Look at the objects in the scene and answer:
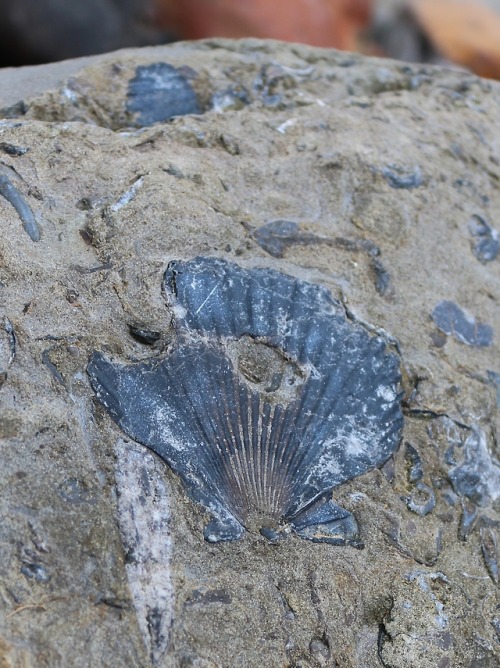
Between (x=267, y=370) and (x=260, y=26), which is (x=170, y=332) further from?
(x=260, y=26)

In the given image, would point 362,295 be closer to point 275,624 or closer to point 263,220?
point 263,220

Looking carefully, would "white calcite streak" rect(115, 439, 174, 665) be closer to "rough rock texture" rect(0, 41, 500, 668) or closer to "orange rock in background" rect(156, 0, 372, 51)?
"rough rock texture" rect(0, 41, 500, 668)

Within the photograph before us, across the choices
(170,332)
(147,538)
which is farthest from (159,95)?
(147,538)

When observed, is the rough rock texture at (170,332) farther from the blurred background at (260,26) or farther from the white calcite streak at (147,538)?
the blurred background at (260,26)

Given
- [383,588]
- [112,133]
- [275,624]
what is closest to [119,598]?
[275,624]

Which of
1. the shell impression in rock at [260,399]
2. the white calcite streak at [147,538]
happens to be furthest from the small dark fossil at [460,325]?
the white calcite streak at [147,538]

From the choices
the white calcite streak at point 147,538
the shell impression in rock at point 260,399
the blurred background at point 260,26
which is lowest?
the blurred background at point 260,26
